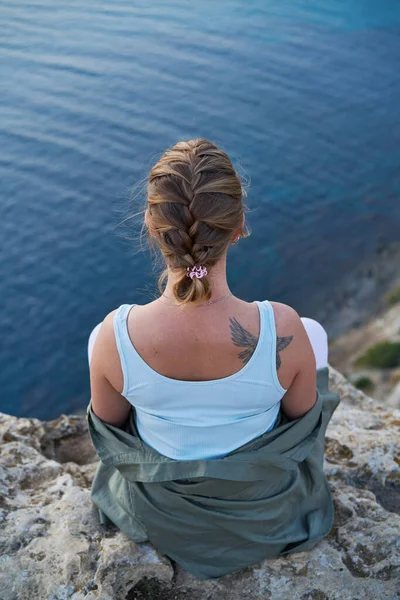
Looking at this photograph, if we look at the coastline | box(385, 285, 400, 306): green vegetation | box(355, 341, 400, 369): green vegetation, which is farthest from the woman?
box(385, 285, 400, 306): green vegetation

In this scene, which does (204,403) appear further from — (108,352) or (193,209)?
(193,209)

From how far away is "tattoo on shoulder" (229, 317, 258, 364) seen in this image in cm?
209

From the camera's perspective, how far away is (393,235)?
23.8ft

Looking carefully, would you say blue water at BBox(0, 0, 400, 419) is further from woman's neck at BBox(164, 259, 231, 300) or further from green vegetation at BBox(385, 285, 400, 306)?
woman's neck at BBox(164, 259, 231, 300)

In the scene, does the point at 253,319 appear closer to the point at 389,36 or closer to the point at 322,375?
the point at 322,375

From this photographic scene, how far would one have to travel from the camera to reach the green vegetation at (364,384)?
5.38 m

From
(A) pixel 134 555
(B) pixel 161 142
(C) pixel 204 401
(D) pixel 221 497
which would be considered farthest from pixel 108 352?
(B) pixel 161 142

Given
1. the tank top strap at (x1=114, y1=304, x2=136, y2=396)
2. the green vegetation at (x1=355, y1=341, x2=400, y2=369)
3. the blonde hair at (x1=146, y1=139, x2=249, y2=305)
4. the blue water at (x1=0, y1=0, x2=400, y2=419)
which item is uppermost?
the blonde hair at (x1=146, y1=139, x2=249, y2=305)

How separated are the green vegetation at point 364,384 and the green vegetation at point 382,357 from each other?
227 millimetres

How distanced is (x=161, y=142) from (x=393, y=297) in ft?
10.6

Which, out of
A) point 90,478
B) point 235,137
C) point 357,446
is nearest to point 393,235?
point 235,137

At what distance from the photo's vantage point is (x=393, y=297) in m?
6.55

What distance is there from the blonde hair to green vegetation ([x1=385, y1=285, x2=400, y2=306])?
4.85 metres

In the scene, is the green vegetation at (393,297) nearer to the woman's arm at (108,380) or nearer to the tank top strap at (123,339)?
the woman's arm at (108,380)
